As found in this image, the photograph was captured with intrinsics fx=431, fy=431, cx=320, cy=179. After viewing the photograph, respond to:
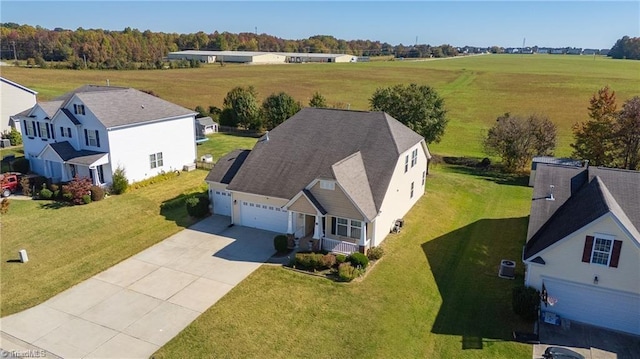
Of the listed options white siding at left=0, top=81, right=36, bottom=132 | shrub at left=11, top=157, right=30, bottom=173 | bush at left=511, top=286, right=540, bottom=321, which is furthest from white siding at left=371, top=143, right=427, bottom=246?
white siding at left=0, top=81, right=36, bottom=132

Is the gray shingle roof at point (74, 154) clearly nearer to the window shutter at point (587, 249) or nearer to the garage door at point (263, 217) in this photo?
the garage door at point (263, 217)

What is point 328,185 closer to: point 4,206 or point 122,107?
point 122,107

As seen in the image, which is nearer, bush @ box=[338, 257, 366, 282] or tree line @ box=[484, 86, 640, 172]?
bush @ box=[338, 257, 366, 282]

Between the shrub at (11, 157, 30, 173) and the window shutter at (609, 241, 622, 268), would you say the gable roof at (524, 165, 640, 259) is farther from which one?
the shrub at (11, 157, 30, 173)

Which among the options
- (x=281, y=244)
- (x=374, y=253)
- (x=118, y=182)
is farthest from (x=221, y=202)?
(x=374, y=253)

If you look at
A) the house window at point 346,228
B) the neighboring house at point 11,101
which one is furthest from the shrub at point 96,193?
the neighboring house at point 11,101

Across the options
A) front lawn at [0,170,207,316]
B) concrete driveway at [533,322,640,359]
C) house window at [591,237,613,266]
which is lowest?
concrete driveway at [533,322,640,359]
